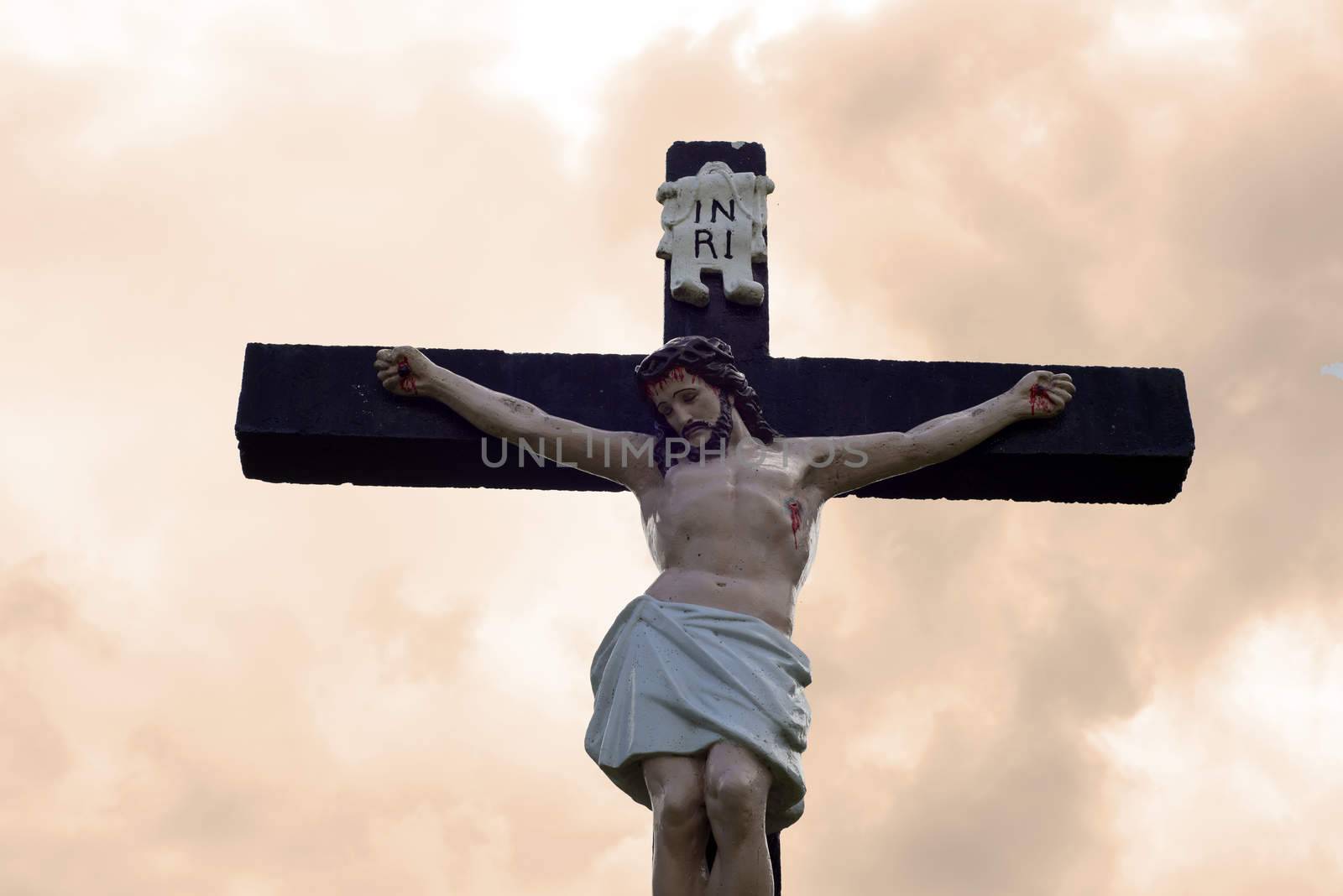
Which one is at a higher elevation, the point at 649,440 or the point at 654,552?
the point at 649,440

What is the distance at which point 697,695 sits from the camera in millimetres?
6258

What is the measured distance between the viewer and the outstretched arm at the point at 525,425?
23.6 feet

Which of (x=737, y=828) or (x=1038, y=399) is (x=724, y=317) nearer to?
(x=1038, y=399)

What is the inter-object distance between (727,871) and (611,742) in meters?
0.52

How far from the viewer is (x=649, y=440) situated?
7191mm

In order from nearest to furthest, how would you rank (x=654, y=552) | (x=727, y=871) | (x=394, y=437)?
1. (x=727, y=871)
2. (x=654, y=552)
3. (x=394, y=437)

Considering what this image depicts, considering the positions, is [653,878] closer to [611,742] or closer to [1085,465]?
[611,742]

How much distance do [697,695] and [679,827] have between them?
1.25 ft

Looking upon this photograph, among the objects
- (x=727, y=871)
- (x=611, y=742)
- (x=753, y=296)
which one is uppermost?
(x=753, y=296)

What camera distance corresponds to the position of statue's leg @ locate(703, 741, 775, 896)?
605cm

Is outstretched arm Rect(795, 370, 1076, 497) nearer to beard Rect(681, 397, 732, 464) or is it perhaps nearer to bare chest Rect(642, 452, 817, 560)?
bare chest Rect(642, 452, 817, 560)

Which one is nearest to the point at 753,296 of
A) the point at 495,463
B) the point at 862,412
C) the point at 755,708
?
the point at 862,412

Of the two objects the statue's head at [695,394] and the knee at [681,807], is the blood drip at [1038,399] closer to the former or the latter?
the statue's head at [695,394]

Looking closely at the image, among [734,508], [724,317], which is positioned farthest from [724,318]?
[734,508]
